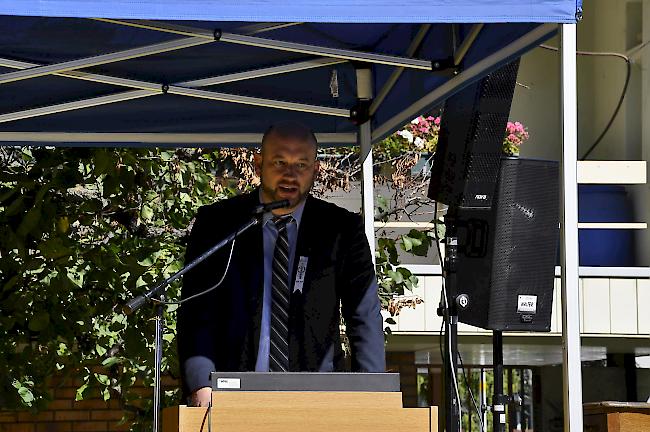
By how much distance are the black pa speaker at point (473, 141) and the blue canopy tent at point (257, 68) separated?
28cm

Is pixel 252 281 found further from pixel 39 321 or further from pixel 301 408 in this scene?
pixel 39 321

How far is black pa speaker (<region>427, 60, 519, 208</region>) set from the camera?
5.79 meters

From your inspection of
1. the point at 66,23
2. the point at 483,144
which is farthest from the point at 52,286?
the point at 483,144

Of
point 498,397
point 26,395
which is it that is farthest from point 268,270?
point 26,395

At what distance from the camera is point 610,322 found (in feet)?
36.9

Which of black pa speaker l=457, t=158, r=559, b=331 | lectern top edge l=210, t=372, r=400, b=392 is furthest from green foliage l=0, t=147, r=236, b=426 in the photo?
lectern top edge l=210, t=372, r=400, b=392

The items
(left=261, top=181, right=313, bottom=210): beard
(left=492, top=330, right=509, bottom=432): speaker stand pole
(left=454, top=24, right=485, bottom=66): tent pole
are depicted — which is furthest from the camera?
(left=492, top=330, right=509, bottom=432): speaker stand pole

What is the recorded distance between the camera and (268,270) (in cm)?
471

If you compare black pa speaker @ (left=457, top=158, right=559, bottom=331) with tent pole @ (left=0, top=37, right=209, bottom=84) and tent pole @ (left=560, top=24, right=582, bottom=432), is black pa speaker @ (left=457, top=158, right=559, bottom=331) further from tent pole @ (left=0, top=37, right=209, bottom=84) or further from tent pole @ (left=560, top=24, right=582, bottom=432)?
tent pole @ (left=560, top=24, right=582, bottom=432)

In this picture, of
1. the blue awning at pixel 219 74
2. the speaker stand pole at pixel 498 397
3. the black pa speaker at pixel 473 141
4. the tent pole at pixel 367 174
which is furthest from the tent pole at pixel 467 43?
the speaker stand pole at pixel 498 397

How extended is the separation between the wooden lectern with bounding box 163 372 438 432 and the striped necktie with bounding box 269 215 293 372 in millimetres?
977

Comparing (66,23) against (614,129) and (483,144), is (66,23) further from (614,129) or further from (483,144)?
(614,129)

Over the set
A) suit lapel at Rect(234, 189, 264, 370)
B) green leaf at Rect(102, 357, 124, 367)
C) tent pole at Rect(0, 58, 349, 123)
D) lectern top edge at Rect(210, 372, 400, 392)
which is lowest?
green leaf at Rect(102, 357, 124, 367)

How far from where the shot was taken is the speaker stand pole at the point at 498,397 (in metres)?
6.11
